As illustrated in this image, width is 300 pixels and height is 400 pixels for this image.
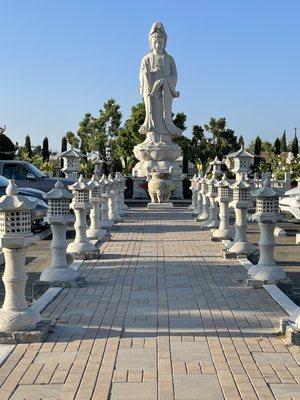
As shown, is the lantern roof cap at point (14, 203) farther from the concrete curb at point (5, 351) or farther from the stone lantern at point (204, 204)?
the stone lantern at point (204, 204)

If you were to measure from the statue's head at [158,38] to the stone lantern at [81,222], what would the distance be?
21.3m

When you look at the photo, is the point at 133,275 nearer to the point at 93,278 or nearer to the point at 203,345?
the point at 93,278

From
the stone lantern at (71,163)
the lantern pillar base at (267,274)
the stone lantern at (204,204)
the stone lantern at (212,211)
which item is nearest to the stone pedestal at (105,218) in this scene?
the stone lantern at (212,211)

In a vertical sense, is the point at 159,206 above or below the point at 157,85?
below

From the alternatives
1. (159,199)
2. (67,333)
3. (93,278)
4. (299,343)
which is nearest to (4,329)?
(67,333)

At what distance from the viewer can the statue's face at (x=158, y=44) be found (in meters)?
32.4

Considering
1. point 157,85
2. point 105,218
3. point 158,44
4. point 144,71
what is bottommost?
point 105,218

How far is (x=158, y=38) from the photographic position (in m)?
32.3

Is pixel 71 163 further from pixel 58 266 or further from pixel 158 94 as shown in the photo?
pixel 58 266

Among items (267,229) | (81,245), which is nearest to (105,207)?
(81,245)

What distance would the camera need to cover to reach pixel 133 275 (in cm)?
1002

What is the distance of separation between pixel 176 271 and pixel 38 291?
2.47m

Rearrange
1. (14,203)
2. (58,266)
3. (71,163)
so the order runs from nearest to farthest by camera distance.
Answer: (14,203) < (58,266) < (71,163)

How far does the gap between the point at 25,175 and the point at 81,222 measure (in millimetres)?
10083
